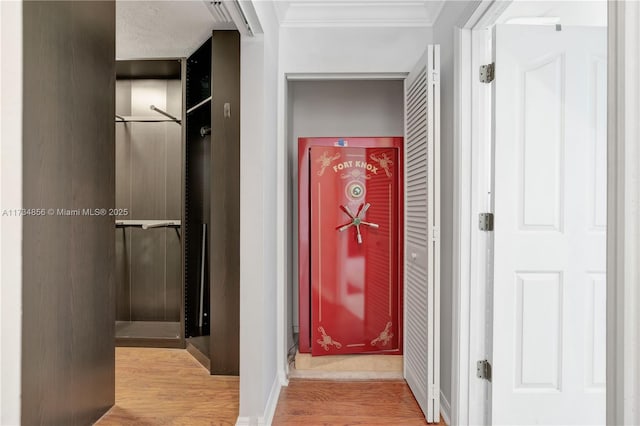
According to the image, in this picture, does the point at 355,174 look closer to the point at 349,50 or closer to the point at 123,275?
the point at 349,50

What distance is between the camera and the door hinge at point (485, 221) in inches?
78.5

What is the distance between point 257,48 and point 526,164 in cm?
153

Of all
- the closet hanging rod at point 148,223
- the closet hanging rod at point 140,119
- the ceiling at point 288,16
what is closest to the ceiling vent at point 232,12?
the ceiling at point 288,16

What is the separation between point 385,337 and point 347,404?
0.65 metres

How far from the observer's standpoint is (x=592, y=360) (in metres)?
1.96

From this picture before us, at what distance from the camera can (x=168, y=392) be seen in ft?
8.06

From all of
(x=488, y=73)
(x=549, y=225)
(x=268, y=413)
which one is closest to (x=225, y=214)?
(x=268, y=413)

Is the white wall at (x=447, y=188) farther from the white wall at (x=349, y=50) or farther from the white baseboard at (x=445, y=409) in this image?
the white wall at (x=349, y=50)

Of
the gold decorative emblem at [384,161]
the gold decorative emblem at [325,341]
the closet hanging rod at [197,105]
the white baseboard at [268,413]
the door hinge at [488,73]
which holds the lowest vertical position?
the white baseboard at [268,413]

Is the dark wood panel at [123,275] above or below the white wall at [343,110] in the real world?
below

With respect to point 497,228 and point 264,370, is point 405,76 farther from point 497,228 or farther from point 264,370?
point 264,370

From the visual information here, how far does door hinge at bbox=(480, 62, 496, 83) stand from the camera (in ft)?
6.45

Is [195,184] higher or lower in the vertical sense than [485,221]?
higher

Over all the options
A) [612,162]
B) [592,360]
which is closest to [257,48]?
[612,162]
